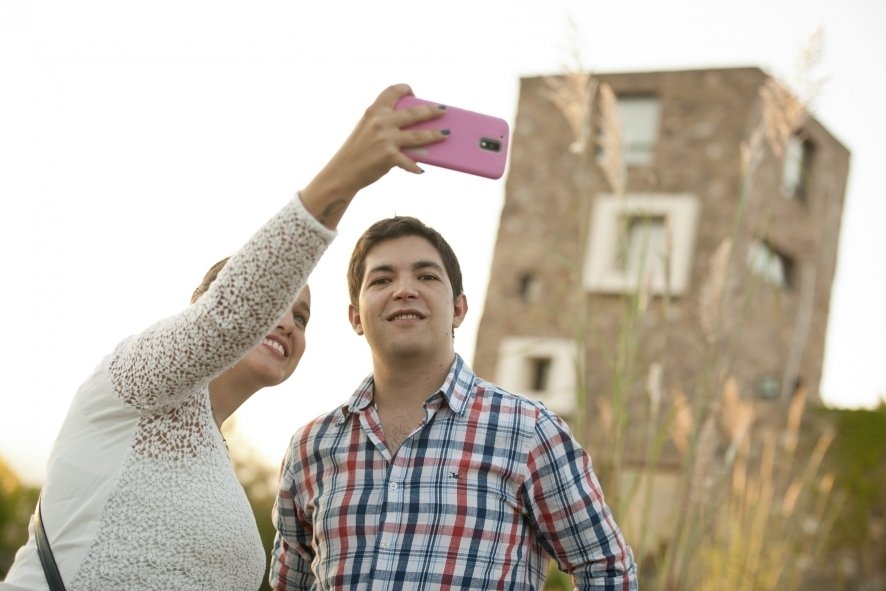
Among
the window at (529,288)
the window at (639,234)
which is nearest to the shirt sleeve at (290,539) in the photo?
the window at (639,234)

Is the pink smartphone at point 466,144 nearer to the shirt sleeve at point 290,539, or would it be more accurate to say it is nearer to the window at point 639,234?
the shirt sleeve at point 290,539

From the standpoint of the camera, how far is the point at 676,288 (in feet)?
49.4

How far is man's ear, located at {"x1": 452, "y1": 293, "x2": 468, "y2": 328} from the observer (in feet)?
7.53

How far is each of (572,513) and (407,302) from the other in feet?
1.53

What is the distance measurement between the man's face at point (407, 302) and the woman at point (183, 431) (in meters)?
0.38

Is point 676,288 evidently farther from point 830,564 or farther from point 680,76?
point 830,564

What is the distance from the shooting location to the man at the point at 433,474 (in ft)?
6.46

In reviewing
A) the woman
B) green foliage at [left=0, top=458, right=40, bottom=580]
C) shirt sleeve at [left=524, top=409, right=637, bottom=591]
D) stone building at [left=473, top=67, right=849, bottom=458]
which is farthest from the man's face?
stone building at [left=473, top=67, right=849, bottom=458]

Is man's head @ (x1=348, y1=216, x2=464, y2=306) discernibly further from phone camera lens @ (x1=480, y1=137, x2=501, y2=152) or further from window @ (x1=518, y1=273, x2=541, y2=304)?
window @ (x1=518, y1=273, x2=541, y2=304)

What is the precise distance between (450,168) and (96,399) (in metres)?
0.60

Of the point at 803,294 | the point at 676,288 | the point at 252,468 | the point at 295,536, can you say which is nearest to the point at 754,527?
the point at 295,536

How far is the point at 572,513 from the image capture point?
6.59ft

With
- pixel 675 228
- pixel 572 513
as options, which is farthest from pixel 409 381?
pixel 675 228

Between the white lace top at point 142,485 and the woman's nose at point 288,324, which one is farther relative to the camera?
the woman's nose at point 288,324
